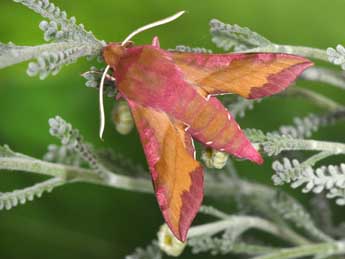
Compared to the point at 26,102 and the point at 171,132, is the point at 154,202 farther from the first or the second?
the point at 171,132

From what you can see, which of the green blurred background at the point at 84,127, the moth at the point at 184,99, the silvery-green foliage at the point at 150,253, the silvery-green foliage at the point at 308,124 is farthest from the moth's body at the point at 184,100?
the green blurred background at the point at 84,127

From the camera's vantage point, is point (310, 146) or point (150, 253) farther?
point (150, 253)

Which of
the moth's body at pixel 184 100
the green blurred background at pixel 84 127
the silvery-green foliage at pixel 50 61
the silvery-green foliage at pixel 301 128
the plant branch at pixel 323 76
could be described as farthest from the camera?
the green blurred background at pixel 84 127

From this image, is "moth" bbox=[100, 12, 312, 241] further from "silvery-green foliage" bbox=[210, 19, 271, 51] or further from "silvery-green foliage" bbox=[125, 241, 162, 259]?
"silvery-green foliage" bbox=[125, 241, 162, 259]

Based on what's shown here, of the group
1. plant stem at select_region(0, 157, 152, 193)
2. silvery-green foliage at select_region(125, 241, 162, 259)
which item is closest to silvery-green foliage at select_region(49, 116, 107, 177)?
plant stem at select_region(0, 157, 152, 193)

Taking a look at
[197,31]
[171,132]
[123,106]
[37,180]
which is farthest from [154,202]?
[171,132]

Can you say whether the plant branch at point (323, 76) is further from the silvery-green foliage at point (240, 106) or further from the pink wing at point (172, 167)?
the pink wing at point (172, 167)

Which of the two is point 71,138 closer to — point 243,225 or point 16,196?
point 16,196

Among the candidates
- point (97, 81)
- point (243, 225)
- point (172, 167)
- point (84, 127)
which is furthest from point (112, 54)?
point (84, 127)
